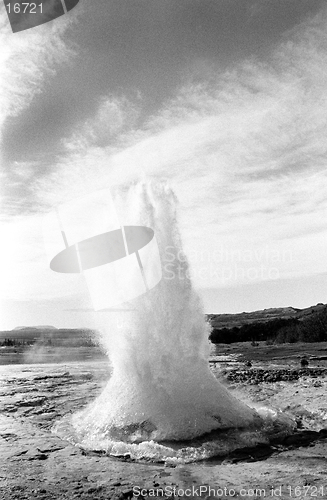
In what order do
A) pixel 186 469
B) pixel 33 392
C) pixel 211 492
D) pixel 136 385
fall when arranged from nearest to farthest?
pixel 211 492, pixel 186 469, pixel 136 385, pixel 33 392

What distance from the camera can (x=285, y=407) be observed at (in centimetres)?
936

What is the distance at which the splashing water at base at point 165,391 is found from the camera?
22.8 feet

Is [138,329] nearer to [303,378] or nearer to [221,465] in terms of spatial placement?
[221,465]

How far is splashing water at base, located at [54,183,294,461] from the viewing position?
22.8ft

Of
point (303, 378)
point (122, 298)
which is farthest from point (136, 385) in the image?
point (303, 378)

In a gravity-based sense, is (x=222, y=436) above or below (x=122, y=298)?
below

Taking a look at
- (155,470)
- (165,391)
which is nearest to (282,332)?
(165,391)

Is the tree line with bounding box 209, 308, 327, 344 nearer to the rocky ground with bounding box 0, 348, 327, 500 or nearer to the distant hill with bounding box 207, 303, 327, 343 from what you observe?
the distant hill with bounding box 207, 303, 327, 343

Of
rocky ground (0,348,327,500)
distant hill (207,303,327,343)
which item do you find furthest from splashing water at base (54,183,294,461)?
distant hill (207,303,327,343)

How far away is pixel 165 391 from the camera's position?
8039 mm

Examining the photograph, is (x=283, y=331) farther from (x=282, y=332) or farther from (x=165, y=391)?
(x=165, y=391)

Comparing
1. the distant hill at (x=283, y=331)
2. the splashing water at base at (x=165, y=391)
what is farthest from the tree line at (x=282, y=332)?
the splashing water at base at (x=165, y=391)

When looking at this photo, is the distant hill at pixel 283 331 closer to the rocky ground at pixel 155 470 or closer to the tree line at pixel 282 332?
the tree line at pixel 282 332

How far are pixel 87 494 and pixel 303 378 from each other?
9.95m
